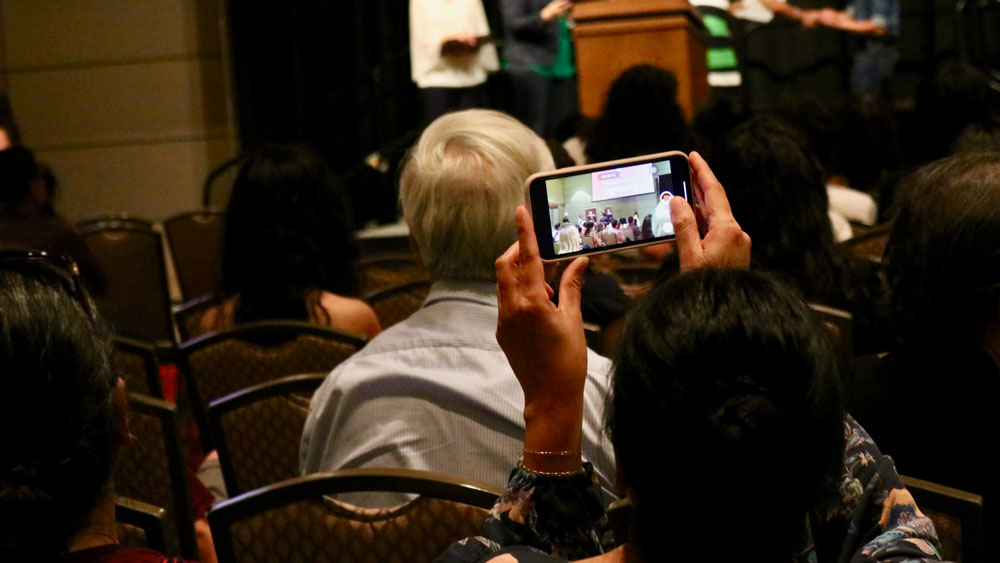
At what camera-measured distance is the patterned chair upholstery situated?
2.45 m

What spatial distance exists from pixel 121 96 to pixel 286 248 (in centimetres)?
585

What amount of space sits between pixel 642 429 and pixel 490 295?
99 cm

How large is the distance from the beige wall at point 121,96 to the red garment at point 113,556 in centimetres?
721

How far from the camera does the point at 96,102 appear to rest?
26.9 ft

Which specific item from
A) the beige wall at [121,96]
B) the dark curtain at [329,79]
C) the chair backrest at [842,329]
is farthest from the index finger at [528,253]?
the beige wall at [121,96]

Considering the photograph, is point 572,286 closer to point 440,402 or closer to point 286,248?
point 440,402

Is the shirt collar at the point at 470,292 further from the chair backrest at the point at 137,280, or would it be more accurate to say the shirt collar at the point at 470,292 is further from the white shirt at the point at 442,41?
the white shirt at the point at 442,41

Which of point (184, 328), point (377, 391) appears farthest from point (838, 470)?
point (184, 328)

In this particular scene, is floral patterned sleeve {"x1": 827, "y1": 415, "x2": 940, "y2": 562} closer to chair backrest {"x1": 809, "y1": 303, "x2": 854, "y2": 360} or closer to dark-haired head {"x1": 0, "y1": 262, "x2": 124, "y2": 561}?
dark-haired head {"x1": 0, "y1": 262, "x2": 124, "y2": 561}

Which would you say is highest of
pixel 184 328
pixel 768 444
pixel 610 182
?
pixel 610 182

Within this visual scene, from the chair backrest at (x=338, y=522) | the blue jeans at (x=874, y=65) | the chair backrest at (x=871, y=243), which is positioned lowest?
the chair backrest at (x=338, y=522)

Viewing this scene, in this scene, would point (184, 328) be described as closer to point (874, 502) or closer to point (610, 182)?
point (610, 182)

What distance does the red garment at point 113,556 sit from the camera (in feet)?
3.70

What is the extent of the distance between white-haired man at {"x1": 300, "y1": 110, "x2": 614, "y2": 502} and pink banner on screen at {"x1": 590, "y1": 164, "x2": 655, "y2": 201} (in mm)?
439
